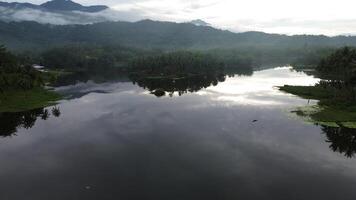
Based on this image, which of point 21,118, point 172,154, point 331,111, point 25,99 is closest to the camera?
point 172,154

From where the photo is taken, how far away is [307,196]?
58.9 m

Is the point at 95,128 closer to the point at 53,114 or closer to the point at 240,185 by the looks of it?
the point at 53,114

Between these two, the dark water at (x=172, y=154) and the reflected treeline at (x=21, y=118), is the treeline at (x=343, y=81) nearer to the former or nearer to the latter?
the dark water at (x=172, y=154)

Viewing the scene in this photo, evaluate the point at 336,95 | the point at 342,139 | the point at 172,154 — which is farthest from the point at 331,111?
the point at 172,154

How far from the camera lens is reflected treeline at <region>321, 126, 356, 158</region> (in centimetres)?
8356

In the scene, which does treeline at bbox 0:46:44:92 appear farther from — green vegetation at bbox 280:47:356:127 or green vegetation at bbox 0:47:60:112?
green vegetation at bbox 280:47:356:127

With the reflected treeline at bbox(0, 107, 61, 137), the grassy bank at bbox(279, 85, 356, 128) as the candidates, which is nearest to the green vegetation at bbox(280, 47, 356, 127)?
the grassy bank at bbox(279, 85, 356, 128)

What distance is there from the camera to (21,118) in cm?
11500

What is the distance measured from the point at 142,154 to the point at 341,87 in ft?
300

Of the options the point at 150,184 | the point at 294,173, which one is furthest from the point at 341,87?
the point at 150,184

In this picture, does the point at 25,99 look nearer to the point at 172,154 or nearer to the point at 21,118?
the point at 21,118

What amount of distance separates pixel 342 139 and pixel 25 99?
103670mm

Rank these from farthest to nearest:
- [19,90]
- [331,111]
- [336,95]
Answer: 1. [19,90]
2. [336,95]
3. [331,111]

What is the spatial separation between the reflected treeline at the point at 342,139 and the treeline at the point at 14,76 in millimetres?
109129
